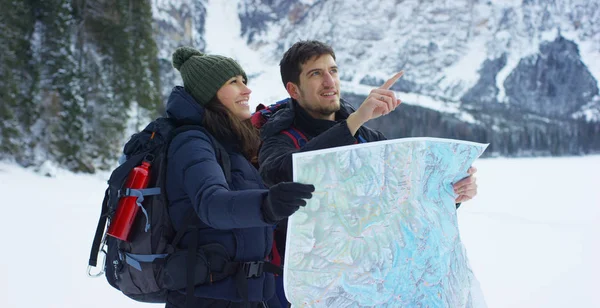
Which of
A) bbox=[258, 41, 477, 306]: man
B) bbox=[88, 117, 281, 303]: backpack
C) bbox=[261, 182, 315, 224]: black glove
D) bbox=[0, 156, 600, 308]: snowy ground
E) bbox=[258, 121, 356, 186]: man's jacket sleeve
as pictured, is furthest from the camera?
bbox=[0, 156, 600, 308]: snowy ground

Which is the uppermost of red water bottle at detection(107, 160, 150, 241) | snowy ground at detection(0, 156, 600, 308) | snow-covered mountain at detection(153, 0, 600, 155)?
snow-covered mountain at detection(153, 0, 600, 155)

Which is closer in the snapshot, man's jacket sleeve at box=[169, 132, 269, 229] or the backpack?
man's jacket sleeve at box=[169, 132, 269, 229]

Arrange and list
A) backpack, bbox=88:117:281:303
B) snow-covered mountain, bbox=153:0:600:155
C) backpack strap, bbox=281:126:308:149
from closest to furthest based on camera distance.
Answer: backpack, bbox=88:117:281:303 → backpack strap, bbox=281:126:308:149 → snow-covered mountain, bbox=153:0:600:155

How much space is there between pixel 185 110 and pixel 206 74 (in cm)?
17

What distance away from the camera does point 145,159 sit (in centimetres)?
169

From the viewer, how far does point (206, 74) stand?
187cm

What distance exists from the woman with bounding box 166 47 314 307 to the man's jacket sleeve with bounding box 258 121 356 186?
74 mm

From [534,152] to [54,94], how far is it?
4477cm

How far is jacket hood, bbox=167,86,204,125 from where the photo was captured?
70.4 inches

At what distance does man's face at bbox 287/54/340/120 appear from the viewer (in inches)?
83.8

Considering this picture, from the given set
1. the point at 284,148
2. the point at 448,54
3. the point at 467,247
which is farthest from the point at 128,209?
the point at 448,54

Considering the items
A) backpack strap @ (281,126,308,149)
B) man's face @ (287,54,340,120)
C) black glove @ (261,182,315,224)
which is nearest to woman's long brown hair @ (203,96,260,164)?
backpack strap @ (281,126,308,149)

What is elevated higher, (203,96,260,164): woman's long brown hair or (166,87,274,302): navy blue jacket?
(203,96,260,164): woman's long brown hair

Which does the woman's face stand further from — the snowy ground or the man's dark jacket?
the snowy ground
